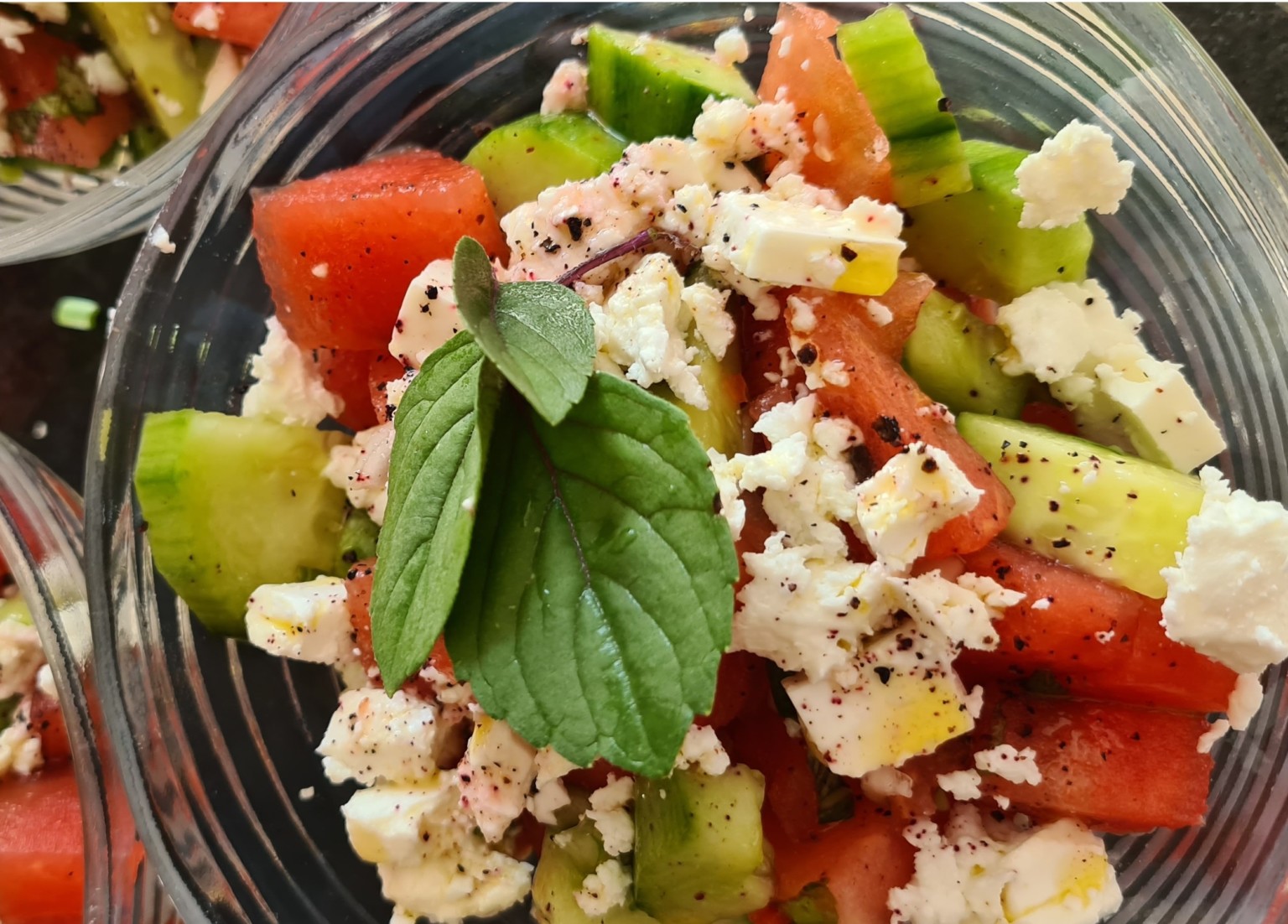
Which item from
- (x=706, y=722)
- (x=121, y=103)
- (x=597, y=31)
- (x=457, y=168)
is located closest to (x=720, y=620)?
(x=706, y=722)

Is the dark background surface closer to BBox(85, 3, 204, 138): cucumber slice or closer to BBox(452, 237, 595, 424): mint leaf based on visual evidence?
BBox(85, 3, 204, 138): cucumber slice

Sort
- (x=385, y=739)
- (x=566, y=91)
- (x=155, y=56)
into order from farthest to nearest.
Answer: (x=155, y=56) → (x=566, y=91) → (x=385, y=739)

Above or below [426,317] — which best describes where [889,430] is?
below

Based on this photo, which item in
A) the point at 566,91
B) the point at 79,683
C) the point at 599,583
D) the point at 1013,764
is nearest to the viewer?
the point at 599,583

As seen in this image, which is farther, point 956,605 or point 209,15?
point 209,15

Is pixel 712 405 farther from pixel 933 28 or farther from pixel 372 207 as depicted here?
pixel 933 28

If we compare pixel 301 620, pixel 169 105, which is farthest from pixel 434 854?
pixel 169 105

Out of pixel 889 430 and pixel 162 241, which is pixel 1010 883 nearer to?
pixel 889 430

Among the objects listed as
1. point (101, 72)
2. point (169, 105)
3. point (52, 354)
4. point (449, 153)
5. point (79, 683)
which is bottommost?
point (79, 683)

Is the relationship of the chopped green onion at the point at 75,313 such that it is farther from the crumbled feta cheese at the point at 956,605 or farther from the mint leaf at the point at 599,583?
the crumbled feta cheese at the point at 956,605
